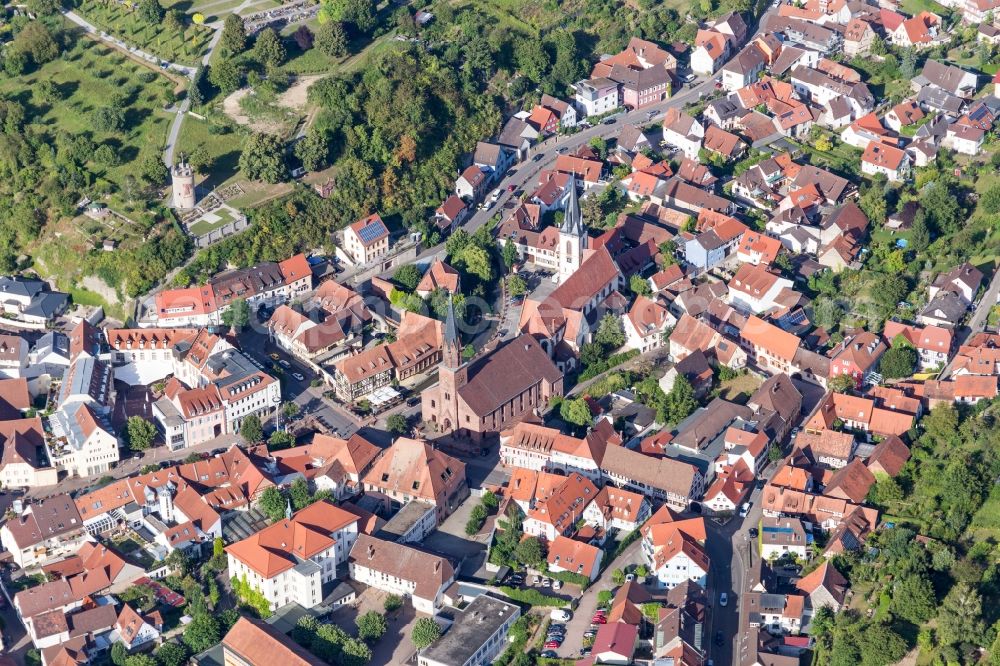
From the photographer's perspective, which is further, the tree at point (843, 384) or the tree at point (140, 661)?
the tree at point (843, 384)

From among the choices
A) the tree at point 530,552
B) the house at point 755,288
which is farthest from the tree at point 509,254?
the tree at point 530,552

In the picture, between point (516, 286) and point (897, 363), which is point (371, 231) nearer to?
point (516, 286)

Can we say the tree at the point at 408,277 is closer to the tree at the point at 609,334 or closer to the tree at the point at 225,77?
the tree at the point at 609,334

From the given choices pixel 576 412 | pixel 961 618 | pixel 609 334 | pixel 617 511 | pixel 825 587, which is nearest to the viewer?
pixel 961 618

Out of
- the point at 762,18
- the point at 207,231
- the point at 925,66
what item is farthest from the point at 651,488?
the point at 762,18

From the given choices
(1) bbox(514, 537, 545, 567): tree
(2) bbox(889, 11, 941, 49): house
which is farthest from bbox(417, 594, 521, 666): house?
(2) bbox(889, 11, 941, 49): house

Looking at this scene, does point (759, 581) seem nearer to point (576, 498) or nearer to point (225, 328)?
point (576, 498)

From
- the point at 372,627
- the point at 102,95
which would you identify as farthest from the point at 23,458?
the point at 102,95
